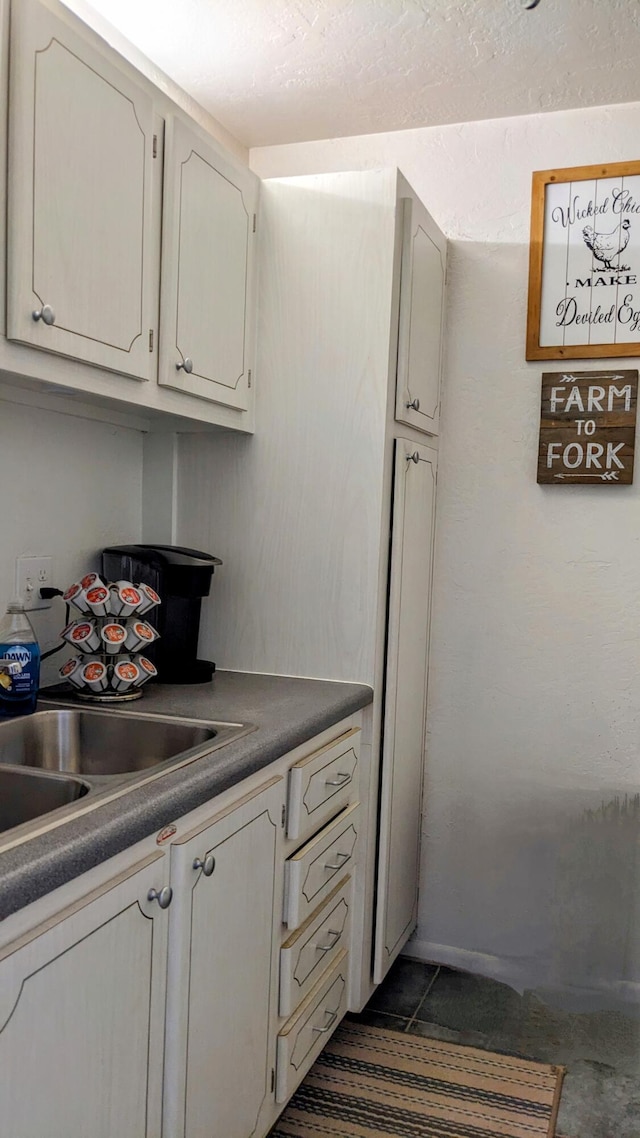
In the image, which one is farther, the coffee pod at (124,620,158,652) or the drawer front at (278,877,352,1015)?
the coffee pod at (124,620,158,652)

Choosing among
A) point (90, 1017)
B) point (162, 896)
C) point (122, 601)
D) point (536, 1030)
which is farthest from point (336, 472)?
point (536, 1030)

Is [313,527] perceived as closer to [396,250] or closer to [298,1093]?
[396,250]

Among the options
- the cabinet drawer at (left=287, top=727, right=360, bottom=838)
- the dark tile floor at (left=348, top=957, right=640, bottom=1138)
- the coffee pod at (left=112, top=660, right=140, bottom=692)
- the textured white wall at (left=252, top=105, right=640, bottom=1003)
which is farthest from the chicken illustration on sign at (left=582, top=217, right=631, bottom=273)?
the dark tile floor at (left=348, top=957, right=640, bottom=1138)

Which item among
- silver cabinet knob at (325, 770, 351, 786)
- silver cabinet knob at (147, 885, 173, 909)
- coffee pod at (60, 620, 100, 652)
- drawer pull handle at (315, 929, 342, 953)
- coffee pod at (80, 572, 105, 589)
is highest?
coffee pod at (80, 572, 105, 589)

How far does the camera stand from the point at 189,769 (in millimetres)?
1454

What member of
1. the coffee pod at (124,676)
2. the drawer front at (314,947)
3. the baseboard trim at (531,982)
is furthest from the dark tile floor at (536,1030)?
the coffee pod at (124,676)

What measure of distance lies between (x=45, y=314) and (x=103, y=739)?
2.71 ft

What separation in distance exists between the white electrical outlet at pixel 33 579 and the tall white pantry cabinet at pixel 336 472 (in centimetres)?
46

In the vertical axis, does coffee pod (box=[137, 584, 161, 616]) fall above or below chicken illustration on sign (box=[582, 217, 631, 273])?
below

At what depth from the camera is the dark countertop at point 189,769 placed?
3.51 ft

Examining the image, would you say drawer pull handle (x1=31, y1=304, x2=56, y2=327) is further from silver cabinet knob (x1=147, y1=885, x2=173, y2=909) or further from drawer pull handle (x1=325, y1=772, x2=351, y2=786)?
drawer pull handle (x1=325, y1=772, x2=351, y2=786)

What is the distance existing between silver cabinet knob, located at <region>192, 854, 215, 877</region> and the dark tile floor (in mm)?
1166

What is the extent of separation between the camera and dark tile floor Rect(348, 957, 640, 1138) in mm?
2088

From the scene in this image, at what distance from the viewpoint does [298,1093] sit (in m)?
2.09
